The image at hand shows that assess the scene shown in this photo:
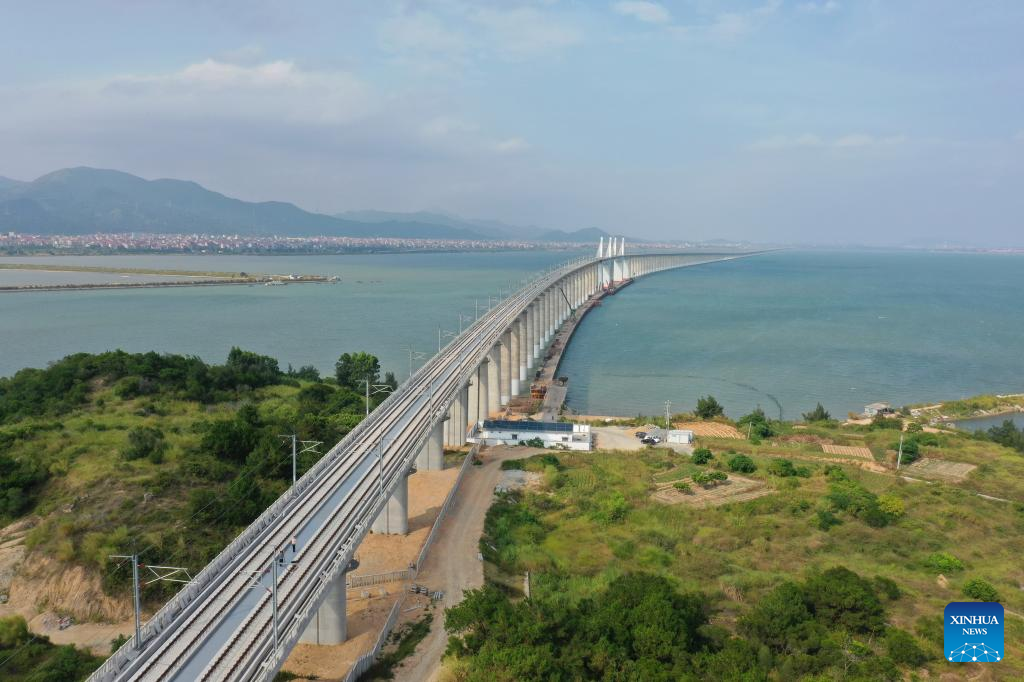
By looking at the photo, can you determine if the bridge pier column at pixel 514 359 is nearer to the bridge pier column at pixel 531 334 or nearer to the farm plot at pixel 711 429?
the bridge pier column at pixel 531 334

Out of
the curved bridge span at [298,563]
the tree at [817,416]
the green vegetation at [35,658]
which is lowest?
the tree at [817,416]

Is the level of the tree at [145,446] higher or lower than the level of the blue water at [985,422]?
higher

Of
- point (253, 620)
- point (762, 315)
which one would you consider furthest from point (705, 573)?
point (762, 315)

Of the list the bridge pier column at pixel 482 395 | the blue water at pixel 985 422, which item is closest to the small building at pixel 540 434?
the bridge pier column at pixel 482 395

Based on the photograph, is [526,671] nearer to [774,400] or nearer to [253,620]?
[253,620]

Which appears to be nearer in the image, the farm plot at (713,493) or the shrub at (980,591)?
the shrub at (980,591)

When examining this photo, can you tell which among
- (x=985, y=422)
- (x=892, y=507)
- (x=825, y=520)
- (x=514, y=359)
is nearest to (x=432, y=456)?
(x=825, y=520)

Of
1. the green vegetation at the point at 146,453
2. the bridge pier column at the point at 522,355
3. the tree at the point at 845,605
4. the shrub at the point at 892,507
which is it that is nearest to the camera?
the tree at the point at 845,605
